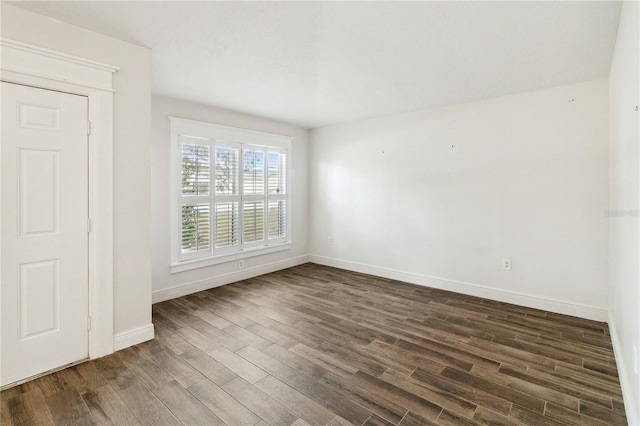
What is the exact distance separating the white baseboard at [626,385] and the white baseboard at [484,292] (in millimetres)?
646

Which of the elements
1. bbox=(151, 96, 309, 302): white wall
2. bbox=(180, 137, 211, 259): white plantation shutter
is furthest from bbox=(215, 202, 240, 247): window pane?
bbox=(151, 96, 309, 302): white wall

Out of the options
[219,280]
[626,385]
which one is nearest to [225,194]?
[219,280]

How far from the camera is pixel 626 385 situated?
1967 mm

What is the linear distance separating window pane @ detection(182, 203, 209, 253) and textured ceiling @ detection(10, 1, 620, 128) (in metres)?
1.44

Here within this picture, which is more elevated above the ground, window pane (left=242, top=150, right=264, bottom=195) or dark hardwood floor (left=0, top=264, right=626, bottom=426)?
window pane (left=242, top=150, right=264, bottom=195)

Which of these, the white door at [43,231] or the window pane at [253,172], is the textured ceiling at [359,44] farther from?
the window pane at [253,172]

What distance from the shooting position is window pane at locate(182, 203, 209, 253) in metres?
4.07

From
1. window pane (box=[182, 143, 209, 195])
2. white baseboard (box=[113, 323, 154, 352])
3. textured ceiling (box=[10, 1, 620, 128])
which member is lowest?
white baseboard (box=[113, 323, 154, 352])

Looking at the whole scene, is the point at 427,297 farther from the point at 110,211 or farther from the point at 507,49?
the point at 110,211

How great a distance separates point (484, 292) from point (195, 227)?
387 centimetres

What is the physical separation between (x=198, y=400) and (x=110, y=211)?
1618 millimetres

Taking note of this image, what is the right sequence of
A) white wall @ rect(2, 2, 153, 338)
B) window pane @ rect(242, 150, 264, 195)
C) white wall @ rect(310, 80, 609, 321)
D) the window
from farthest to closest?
window pane @ rect(242, 150, 264, 195)
the window
white wall @ rect(310, 80, 609, 321)
white wall @ rect(2, 2, 153, 338)

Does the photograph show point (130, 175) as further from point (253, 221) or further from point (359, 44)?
point (253, 221)

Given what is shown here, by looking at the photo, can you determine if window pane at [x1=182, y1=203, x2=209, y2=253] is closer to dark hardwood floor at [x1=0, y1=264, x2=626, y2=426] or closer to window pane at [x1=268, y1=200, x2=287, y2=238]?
dark hardwood floor at [x1=0, y1=264, x2=626, y2=426]
